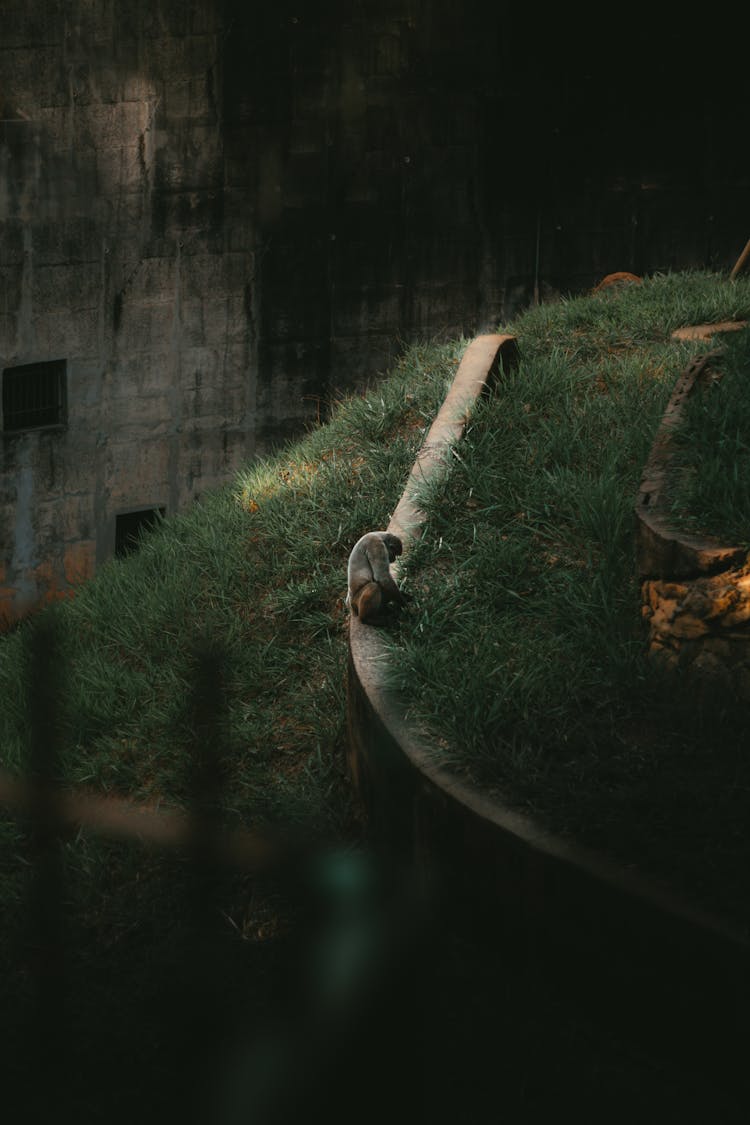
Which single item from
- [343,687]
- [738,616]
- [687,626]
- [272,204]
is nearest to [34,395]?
[272,204]

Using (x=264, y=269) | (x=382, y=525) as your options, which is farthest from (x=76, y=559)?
(x=382, y=525)

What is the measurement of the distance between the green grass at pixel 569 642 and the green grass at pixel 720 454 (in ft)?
1.11

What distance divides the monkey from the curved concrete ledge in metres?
0.13

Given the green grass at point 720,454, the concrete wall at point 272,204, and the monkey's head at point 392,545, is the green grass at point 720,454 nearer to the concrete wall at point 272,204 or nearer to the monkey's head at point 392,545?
the monkey's head at point 392,545

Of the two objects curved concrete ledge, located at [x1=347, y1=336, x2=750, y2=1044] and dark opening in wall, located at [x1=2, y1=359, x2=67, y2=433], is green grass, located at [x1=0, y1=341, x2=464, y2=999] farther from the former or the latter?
dark opening in wall, located at [x1=2, y1=359, x2=67, y2=433]

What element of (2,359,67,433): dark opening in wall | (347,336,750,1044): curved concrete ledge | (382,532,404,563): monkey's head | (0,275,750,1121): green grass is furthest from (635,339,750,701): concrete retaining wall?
(2,359,67,433): dark opening in wall

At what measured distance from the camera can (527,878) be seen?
3.26 meters

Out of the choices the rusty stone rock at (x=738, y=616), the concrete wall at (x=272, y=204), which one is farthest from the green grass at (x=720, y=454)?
the concrete wall at (x=272, y=204)

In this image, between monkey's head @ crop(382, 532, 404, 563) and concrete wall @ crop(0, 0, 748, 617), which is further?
concrete wall @ crop(0, 0, 748, 617)

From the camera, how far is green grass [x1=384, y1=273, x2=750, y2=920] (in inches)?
129

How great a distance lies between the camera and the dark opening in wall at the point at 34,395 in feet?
29.7

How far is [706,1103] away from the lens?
9.45ft

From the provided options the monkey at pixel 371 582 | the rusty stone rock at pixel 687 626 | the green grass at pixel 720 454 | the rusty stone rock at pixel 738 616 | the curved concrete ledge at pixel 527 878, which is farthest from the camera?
the monkey at pixel 371 582

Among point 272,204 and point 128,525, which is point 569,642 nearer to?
point 128,525
